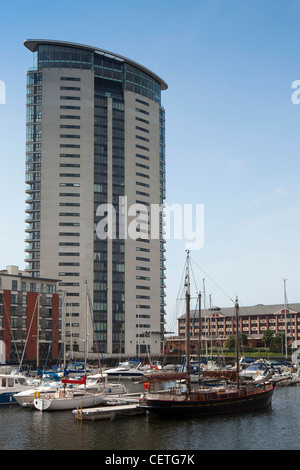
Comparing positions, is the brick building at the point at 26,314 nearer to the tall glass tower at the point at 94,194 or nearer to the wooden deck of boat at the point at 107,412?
the tall glass tower at the point at 94,194

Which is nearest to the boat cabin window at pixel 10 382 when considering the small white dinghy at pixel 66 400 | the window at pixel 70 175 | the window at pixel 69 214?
the small white dinghy at pixel 66 400

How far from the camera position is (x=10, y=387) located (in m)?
69.6

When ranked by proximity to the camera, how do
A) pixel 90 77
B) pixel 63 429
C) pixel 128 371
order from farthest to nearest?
pixel 90 77 < pixel 128 371 < pixel 63 429

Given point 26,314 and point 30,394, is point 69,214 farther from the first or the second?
point 30,394

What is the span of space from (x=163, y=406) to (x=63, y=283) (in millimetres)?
110884

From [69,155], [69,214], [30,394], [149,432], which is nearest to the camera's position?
[149,432]

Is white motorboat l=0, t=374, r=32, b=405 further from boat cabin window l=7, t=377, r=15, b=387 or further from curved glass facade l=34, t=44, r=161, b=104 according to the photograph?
curved glass facade l=34, t=44, r=161, b=104

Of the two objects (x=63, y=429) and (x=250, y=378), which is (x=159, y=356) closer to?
(x=250, y=378)

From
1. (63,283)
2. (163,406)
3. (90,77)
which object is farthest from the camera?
(90,77)

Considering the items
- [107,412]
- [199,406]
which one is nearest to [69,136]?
[107,412]

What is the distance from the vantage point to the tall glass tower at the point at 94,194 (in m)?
167

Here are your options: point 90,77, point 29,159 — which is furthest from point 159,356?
point 90,77

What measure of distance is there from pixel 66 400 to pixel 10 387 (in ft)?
33.7

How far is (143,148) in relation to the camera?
602 feet
